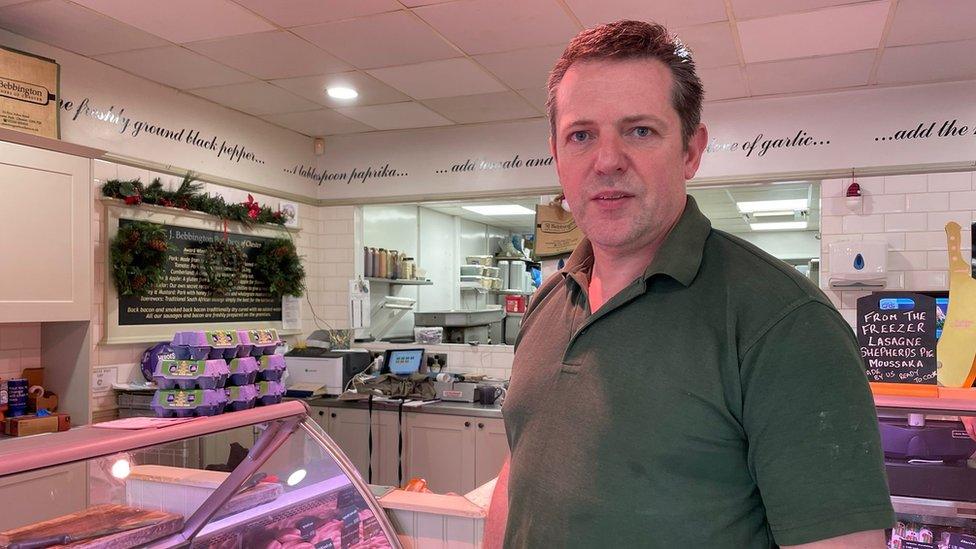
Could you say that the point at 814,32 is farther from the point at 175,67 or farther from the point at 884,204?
the point at 175,67

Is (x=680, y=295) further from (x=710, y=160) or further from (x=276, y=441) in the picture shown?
(x=710, y=160)

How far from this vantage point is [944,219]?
16.0 ft

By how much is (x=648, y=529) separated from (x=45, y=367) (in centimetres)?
415

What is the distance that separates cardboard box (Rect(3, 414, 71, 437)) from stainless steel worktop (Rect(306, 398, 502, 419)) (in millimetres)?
2053

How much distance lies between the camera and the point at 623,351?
1.11 meters

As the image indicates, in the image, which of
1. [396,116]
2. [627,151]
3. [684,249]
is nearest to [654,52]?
[627,151]

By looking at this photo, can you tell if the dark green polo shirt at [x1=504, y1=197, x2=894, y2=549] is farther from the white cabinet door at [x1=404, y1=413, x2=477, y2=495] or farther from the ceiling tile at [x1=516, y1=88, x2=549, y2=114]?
the ceiling tile at [x1=516, y1=88, x2=549, y2=114]

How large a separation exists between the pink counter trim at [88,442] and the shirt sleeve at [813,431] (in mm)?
1337

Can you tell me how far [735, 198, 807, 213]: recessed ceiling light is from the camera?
9242 mm

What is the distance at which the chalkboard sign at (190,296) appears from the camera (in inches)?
189

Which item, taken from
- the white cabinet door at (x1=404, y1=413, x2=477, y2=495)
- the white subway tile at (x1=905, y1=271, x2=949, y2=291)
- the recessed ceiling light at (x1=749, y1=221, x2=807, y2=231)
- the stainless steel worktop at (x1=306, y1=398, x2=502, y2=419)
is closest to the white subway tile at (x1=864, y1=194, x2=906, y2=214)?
the white subway tile at (x1=905, y1=271, x2=949, y2=291)

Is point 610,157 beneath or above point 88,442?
above

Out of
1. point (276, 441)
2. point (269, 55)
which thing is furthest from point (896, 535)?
point (269, 55)

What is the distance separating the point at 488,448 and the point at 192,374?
9.88 feet
